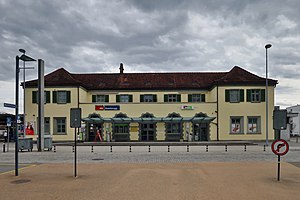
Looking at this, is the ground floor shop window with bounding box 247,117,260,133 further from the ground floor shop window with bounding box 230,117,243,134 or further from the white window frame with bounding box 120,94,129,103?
the white window frame with bounding box 120,94,129,103

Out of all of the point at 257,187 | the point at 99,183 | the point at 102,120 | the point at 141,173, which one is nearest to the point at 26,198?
the point at 99,183

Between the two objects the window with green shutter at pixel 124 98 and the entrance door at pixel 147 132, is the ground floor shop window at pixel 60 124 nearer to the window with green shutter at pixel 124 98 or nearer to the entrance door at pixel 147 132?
the window with green shutter at pixel 124 98

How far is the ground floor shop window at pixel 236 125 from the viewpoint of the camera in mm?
36094

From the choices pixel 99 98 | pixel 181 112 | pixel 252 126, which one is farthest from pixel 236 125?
pixel 99 98

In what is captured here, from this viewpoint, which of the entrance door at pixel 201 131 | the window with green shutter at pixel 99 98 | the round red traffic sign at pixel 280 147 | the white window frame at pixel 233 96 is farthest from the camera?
the window with green shutter at pixel 99 98

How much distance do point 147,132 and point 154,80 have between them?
782 centimetres

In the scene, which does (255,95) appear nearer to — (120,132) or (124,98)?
(124,98)

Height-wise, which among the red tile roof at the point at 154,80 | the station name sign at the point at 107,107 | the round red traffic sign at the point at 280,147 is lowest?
the round red traffic sign at the point at 280,147

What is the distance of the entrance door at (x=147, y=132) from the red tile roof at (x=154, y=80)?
5.08m

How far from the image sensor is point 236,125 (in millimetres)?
36281

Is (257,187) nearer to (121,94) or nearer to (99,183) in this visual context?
(99,183)

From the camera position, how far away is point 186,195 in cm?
809

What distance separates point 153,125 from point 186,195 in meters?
28.7

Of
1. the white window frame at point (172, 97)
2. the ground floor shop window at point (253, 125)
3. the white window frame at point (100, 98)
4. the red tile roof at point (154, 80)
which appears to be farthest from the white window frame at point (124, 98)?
the ground floor shop window at point (253, 125)
